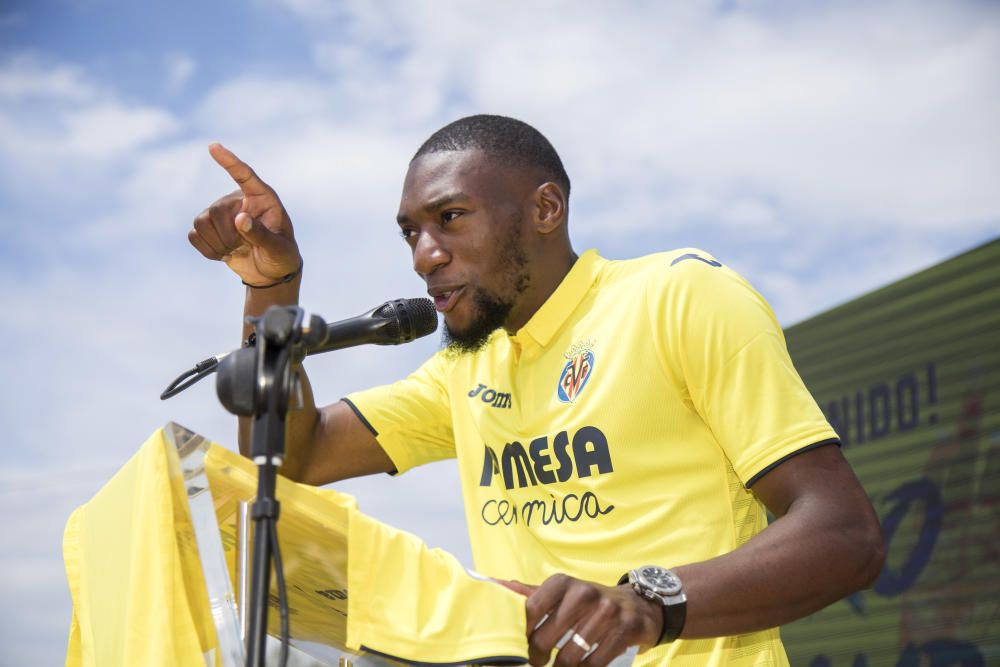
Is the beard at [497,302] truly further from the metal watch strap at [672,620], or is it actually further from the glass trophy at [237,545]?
the metal watch strap at [672,620]

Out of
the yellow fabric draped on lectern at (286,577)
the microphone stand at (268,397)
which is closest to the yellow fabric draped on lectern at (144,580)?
the yellow fabric draped on lectern at (286,577)

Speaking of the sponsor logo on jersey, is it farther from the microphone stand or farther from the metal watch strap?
the microphone stand

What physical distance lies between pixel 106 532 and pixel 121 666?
29cm

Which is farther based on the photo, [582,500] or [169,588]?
[582,500]

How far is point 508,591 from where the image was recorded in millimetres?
1726

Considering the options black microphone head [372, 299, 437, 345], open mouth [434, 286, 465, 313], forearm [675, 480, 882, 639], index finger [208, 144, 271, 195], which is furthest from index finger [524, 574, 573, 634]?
index finger [208, 144, 271, 195]

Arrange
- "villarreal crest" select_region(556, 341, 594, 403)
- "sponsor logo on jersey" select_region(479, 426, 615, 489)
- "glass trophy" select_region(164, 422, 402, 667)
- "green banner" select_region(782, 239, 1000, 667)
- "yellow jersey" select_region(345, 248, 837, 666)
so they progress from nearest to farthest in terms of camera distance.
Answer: "glass trophy" select_region(164, 422, 402, 667) < "yellow jersey" select_region(345, 248, 837, 666) < "sponsor logo on jersey" select_region(479, 426, 615, 489) < "villarreal crest" select_region(556, 341, 594, 403) < "green banner" select_region(782, 239, 1000, 667)

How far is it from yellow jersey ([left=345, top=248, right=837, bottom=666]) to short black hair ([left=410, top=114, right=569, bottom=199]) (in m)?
0.49

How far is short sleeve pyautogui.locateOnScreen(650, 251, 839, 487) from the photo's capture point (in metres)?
2.18

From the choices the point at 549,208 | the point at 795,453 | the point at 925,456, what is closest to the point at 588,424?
the point at 795,453

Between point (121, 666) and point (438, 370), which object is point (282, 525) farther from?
point (438, 370)

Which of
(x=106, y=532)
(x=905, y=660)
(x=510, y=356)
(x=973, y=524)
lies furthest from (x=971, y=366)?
(x=106, y=532)

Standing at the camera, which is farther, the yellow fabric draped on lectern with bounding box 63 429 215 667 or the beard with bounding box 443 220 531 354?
the beard with bounding box 443 220 531 354

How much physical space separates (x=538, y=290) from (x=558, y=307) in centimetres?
13
